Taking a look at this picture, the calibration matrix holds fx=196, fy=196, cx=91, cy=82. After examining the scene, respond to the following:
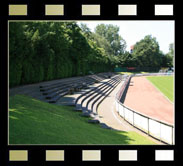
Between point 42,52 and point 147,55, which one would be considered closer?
point 42,52

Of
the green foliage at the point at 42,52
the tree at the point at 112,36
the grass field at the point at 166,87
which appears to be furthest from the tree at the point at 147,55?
the green foliage at the point at 42,52

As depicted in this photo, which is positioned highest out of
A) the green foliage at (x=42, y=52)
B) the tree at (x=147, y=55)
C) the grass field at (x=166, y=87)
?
the tree at (x=147, y=55)

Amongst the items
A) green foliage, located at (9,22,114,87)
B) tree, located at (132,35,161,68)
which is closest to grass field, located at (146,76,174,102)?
green foliage, located at (9,22,114,87)

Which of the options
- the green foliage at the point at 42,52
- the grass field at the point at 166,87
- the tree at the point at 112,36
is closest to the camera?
the green foliage at the point at 42,52

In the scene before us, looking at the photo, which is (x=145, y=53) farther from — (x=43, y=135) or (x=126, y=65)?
(x=43, y=135)

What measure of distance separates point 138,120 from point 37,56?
16.5 metres

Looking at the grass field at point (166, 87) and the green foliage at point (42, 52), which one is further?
the grass field at point (166, 87)

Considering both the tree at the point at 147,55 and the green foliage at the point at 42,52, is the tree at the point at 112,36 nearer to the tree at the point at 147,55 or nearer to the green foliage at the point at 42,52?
the tree at the point at 147,55

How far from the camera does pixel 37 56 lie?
2438cm

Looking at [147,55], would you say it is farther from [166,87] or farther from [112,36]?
[166,87]

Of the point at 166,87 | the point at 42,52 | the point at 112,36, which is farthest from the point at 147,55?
the point at 42,52

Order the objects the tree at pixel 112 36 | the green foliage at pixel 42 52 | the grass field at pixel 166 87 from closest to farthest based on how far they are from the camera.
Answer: the green foliage at pixel 42 52, the grass field at pixel 166 87, the tree at pixel 112 36

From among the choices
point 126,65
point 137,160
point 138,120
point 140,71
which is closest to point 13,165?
point 137,160

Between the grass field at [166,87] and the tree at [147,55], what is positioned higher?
the tree at [147,55]
